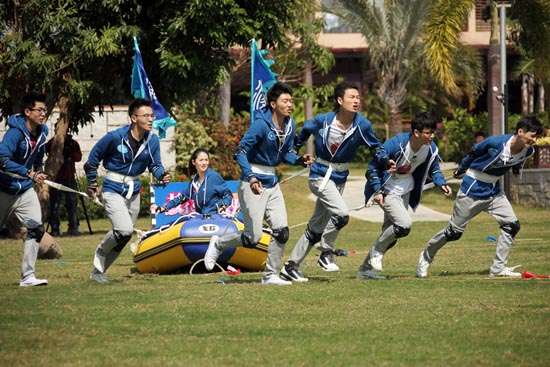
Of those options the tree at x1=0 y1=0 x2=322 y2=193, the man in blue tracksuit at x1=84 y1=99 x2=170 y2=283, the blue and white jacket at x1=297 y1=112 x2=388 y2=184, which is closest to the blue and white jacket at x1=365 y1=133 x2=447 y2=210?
the blue and white jacket at x1=297 y1=112 x2=388 y2=184

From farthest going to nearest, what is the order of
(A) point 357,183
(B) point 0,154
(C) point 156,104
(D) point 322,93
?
1. (A) point 357,183
2. (D) point 322,93
3. (C) point 156,104
4. (B) point 0,154

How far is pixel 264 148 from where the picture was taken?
13.4 metres

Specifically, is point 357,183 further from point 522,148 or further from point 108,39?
point 522,148

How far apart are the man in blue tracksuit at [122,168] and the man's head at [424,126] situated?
2836mm

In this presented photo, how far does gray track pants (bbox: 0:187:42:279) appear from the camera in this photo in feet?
46.1

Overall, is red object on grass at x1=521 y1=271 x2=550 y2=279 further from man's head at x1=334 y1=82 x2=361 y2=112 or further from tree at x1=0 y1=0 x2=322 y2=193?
tree at x1=0 y1=0 x2=322 y2=193

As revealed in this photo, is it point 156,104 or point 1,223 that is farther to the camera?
point 156,104

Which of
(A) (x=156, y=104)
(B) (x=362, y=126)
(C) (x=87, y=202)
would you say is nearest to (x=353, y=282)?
(B) (x=362, y=126)

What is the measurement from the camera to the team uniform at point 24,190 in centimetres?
1402

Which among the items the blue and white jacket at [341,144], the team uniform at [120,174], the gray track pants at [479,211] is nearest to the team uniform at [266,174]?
the blue and white jacket at [341,144]

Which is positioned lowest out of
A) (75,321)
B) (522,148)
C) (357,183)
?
(357,183)

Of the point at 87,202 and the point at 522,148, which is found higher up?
the point at 522,148

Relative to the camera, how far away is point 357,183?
4053cm

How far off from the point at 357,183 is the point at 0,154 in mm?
27258
